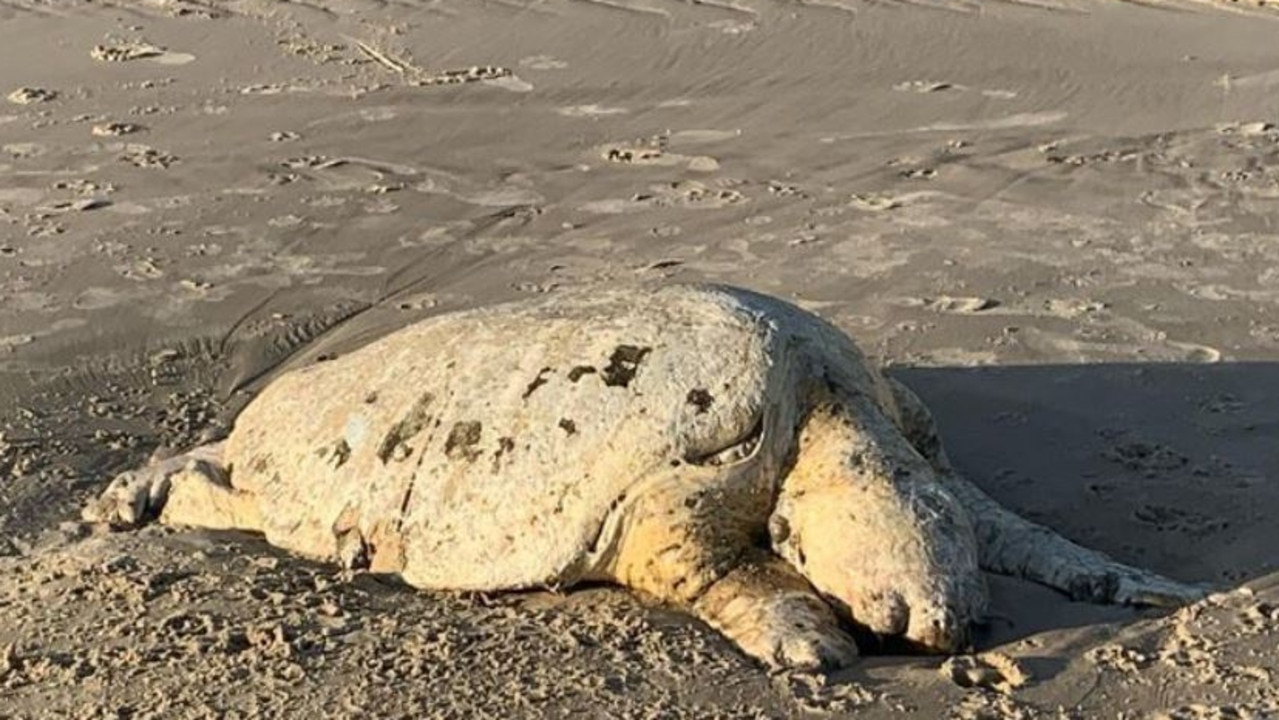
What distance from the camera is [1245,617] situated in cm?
420

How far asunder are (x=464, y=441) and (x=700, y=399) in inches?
27.4

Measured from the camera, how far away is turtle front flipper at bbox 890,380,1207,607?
429 cm

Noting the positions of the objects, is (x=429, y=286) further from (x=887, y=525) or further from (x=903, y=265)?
(x=887, y=525)

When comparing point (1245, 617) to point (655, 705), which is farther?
point (1245, 617)

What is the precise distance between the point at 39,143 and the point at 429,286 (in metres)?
2.77

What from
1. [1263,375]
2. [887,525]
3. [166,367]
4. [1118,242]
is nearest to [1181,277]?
[1118,242]

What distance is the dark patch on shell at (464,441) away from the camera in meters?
4.55

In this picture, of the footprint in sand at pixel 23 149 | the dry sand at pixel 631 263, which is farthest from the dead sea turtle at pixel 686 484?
the footprint in sand at pixel 23 149

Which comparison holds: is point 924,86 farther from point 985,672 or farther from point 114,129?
point 985,672

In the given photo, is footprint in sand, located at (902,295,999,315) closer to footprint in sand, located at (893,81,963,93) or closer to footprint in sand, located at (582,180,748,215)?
footprint in sand, located at (582,180,748,215)

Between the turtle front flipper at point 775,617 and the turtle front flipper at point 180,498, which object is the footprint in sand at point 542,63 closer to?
the turtle front flipper at point 180,498

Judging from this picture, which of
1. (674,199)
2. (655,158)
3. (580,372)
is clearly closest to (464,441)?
(580,372)

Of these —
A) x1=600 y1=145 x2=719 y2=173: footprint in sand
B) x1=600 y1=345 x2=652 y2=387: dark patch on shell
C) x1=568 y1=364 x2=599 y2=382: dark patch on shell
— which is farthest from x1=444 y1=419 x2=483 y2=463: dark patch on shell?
x1=600 y1=145 x2=719 y2=173: footprint in sand

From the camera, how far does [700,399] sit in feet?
14.1
